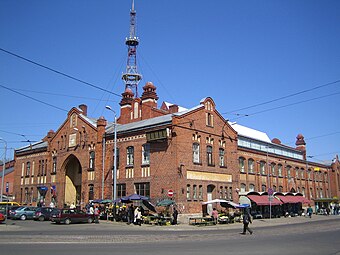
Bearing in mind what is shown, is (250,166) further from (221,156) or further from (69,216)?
(69,216)

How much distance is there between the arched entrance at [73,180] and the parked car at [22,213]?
1004 cm

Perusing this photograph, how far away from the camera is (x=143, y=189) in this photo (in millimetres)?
37625

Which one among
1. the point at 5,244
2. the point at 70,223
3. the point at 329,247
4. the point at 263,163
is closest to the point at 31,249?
the point at 5,244

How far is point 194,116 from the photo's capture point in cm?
3841

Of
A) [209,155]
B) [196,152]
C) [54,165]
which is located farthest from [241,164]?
[54,165]

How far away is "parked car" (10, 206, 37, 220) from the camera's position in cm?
3566

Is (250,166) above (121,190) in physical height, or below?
above

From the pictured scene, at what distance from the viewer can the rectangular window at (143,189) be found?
3719 cm

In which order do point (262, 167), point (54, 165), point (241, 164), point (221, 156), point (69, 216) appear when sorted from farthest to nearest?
1. point (262, 167)
2. point (241, 164)
3. point (54, 165)
4. point (221, 156)
5. point (69, 216)

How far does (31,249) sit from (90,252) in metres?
2.58

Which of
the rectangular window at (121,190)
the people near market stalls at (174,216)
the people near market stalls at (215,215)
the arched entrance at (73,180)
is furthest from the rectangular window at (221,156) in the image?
the arched entrance at (73,180)

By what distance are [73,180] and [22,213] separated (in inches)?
470

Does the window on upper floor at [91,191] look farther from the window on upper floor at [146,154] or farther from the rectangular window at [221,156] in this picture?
the rectangular window at [221,156]

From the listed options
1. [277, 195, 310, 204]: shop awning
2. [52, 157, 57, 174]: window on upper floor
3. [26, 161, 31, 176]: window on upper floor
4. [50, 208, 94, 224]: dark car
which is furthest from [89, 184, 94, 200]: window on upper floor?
[277, 195, 310, 204]: shop awning
